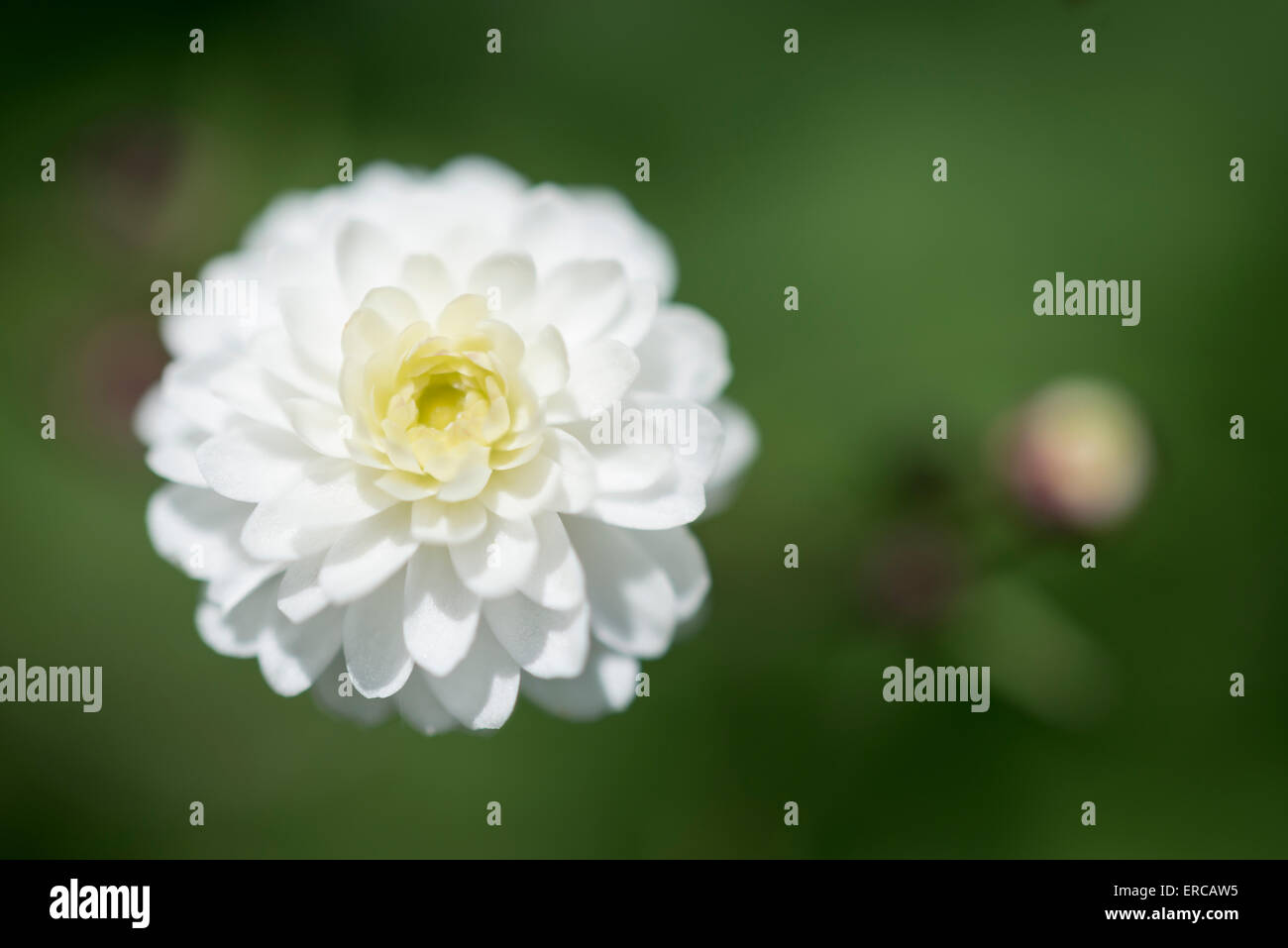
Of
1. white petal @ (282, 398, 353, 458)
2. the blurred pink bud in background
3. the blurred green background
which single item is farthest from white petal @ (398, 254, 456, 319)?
the blurred pink bud in background

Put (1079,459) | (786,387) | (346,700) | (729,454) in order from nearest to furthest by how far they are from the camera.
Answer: (346,700), (729,454), (1079,459), (786,387)

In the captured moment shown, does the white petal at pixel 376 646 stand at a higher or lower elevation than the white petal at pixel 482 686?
higher

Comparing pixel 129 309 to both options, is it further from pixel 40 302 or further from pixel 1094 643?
pixel 1094 643

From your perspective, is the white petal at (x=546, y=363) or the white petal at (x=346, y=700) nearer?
the white petal at (x=546, y=363)

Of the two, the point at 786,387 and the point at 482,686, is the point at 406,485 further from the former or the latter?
the point at 786,387

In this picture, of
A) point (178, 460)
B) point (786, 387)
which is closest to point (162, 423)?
point (178, 460)

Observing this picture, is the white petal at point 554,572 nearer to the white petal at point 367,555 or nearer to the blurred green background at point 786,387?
the white petal at point 367,555

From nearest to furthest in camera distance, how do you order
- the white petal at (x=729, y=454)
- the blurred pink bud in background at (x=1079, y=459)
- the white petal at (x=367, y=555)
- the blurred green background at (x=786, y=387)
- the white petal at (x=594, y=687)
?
the white petal at (x=367, y=555), the white petal at (x=594, y=687), the white petal at (x=729, y=454), the blurred pink bud in background at (x=1079, y=459), the blurred green background at (x=786, y=387)

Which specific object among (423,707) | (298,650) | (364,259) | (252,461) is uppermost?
(364,259)

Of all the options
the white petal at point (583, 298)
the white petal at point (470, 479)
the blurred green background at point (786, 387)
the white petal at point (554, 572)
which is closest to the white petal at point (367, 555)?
the white petal at point (470, 479)
